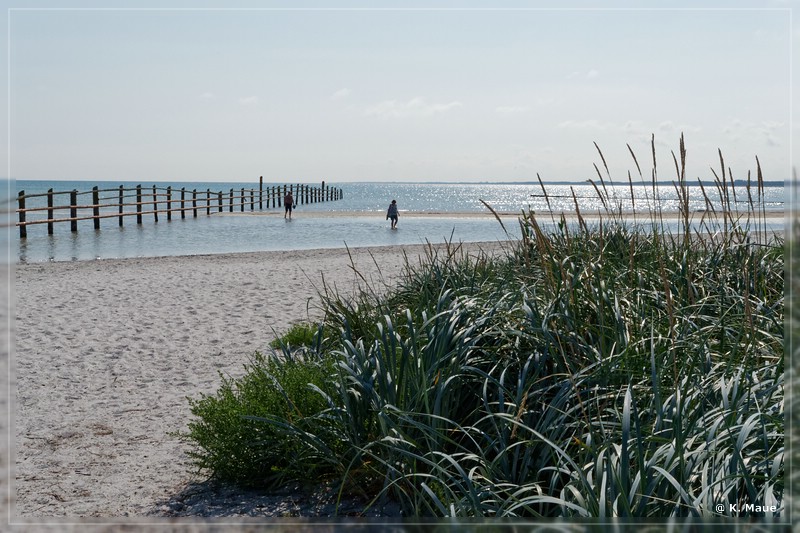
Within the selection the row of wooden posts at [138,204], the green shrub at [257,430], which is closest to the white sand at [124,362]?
the green shrub at [257,430]

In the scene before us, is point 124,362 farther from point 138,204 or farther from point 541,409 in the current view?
point 138,204

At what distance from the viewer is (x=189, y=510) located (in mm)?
2896

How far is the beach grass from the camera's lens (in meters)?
2.05

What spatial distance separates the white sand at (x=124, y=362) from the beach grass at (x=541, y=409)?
0.43 metres

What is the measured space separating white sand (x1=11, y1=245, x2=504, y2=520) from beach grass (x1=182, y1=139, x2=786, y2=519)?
43 cm

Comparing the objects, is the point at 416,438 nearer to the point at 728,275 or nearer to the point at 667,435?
the point at 667,435

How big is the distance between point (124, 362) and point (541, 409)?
3.88 meters

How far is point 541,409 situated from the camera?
9.48ft

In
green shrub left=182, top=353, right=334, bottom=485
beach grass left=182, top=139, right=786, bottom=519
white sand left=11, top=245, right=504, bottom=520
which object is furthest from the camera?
white sand left=11, top=245, right=504, bottom=520

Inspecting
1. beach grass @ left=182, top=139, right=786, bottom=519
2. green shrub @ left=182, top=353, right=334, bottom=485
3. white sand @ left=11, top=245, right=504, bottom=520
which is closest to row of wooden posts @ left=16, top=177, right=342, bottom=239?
white sand @ left=11, top=245, right=504, bottom=520

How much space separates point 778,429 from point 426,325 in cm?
150

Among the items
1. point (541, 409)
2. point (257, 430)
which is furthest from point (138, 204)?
point (541, 409)

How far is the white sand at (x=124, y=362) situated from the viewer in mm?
3283

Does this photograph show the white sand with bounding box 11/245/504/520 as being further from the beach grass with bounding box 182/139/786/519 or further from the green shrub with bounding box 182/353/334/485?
the beach grass with bounding box 182/139/786/519
